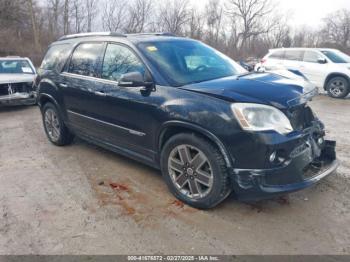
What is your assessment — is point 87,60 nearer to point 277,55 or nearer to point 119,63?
point 119,63

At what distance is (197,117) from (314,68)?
33.1 ft

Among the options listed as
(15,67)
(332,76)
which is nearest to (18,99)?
(15,67)

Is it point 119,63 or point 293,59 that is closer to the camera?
point 119,63

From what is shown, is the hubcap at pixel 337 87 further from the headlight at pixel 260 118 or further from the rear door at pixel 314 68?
the headlight at pixel 260 118

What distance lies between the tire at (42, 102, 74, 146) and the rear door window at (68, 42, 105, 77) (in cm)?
99

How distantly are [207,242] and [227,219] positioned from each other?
44 centimetres

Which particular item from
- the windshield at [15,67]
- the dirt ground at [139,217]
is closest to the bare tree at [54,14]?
the windshield at [15,67]

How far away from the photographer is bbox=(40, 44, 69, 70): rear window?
5121mm

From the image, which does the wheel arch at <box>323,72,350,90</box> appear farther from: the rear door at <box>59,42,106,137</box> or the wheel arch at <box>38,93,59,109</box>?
the wheel arch at <box>38,93,59,109</box>

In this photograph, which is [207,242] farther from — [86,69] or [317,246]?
[86,69]

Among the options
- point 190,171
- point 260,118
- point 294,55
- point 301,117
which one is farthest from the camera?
point 294,55

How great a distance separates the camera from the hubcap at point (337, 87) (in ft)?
36.8

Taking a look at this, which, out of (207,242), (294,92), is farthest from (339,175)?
(207,242)

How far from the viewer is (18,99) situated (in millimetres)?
9094
